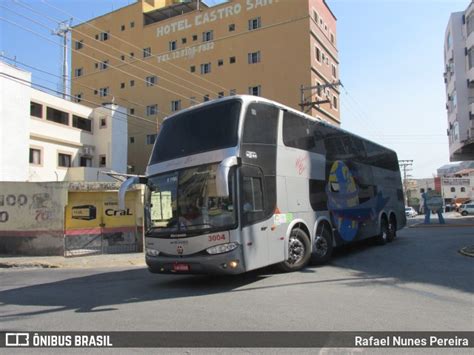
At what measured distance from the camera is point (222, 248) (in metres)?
8.77

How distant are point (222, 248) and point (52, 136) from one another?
100ft

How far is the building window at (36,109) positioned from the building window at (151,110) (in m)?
19.3

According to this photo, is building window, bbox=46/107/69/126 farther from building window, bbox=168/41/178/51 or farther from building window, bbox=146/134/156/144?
building window, bbox=168/41/178/51

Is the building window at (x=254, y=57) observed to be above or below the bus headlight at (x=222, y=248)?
above

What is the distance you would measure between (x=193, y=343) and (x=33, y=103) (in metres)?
33.0

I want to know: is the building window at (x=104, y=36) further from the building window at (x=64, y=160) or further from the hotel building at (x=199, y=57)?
the building window at (x=64, y=160)

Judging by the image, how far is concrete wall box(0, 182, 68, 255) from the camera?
1711 centimetres

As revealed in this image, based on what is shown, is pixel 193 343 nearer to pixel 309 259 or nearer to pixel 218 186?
pixel 218 186

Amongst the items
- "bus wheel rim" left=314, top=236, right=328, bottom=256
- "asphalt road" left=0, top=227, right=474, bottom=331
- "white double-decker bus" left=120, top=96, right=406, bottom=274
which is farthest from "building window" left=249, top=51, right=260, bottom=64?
"bus wheel rim" left=314, top=236, right=328, bottom=256

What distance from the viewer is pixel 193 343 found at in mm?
5473

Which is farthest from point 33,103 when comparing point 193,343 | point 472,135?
point 472,135

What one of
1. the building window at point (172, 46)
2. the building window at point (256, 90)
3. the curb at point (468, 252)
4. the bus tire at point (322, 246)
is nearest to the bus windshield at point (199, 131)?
the bus tire at point (322, 246)

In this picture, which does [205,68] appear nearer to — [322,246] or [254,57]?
[254,57]

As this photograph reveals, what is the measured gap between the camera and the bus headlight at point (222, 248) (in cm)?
873
